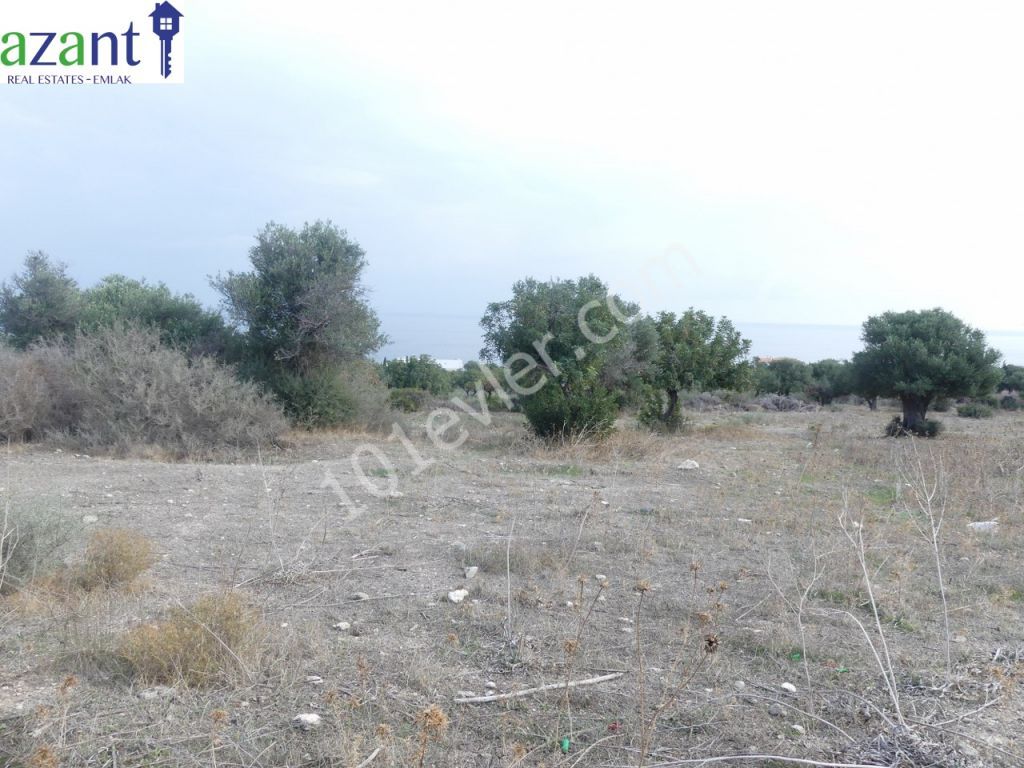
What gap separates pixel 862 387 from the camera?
15.8m

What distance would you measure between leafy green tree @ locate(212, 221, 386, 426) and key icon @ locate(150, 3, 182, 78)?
5352 millimetres

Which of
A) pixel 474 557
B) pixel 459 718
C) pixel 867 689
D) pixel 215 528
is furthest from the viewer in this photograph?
pixel 215 528

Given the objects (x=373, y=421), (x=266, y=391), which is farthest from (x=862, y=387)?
(x=266, y=391)

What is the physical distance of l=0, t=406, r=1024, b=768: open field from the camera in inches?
100

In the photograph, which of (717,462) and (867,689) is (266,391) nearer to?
(717,462)

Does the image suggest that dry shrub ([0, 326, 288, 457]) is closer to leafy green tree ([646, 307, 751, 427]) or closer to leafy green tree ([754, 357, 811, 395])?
leafy green tree ([646, 307, 751, 427])

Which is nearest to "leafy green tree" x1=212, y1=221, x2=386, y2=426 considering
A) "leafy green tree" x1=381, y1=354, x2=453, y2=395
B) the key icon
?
the key icon

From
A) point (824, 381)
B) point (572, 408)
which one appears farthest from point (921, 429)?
point (824, 381)

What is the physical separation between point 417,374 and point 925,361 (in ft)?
58.2

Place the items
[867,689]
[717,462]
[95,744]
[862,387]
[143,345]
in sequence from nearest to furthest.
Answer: [95,744] → [867,689] → [717,462] → [143,345] → [862,387]

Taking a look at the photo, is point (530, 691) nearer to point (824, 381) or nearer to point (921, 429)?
point (921, 429)

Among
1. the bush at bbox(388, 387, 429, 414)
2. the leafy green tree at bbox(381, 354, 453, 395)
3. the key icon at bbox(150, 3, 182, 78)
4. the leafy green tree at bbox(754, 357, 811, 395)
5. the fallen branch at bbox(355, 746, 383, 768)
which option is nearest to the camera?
the fallen branch at bbox(355, 746, 383, 768)

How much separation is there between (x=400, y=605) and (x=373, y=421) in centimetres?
1034

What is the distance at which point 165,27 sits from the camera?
25.7 ft
